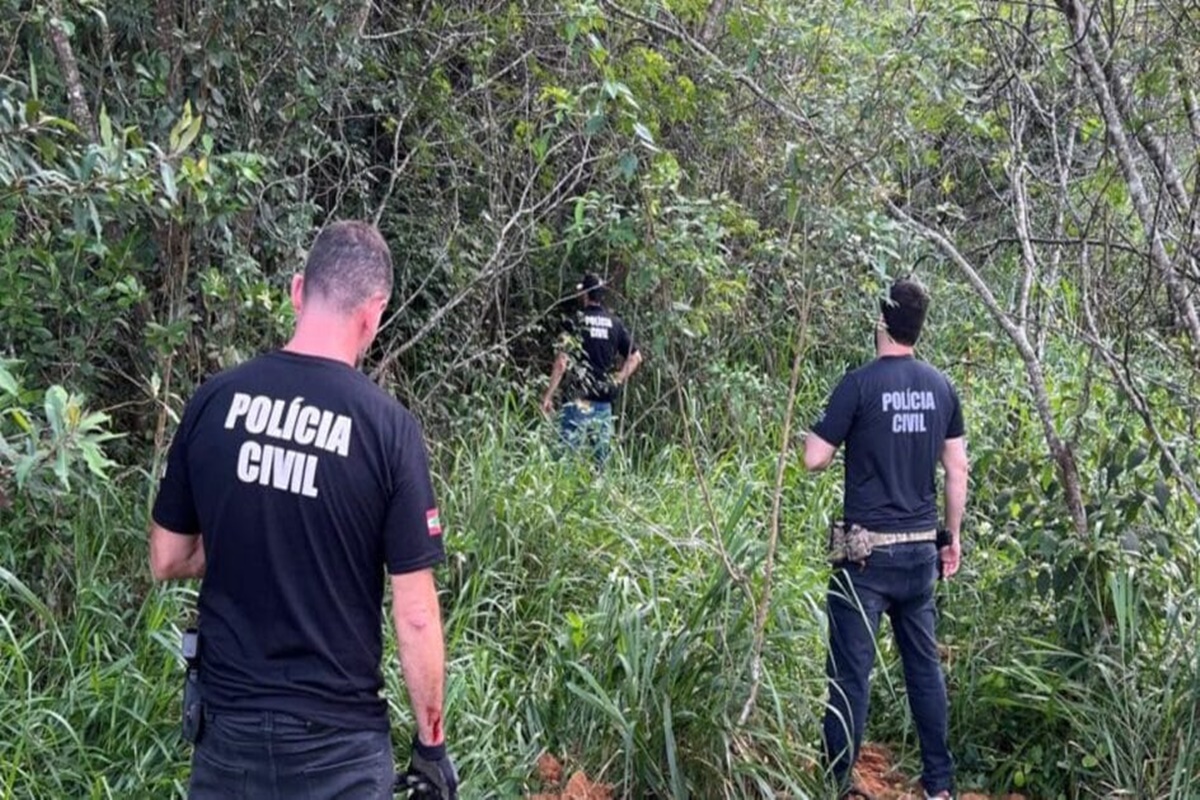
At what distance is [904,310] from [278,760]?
9.32 ft

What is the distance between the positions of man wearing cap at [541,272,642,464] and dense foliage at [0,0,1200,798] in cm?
56

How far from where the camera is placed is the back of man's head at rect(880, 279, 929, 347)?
4320 mm

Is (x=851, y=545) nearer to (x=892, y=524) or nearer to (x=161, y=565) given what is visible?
(x=892, y=524)

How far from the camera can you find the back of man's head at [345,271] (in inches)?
103

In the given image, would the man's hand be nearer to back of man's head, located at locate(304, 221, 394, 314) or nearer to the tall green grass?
the tall green grass

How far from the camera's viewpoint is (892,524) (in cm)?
431

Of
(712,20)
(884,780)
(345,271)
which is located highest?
(712,20)

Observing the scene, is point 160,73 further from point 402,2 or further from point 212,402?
point 212,402

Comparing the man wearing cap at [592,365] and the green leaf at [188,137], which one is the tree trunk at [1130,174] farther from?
the man wearing cap at [592,365]

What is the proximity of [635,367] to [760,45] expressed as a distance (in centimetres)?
271

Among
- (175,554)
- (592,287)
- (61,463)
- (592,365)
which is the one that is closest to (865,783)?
(175,554)

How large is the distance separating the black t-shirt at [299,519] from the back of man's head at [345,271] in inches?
6.0

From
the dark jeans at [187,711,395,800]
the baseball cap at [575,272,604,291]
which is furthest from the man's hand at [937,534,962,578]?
the baseball cap at [575,272,604,291]

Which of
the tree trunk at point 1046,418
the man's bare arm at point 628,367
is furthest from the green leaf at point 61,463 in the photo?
the man's bare arm at point 628,367
